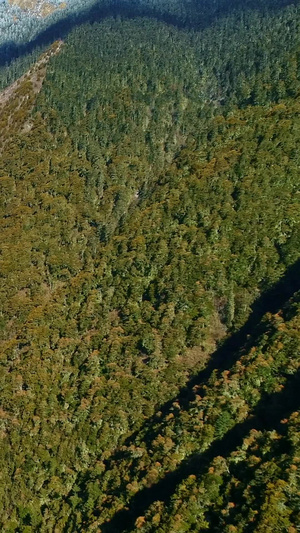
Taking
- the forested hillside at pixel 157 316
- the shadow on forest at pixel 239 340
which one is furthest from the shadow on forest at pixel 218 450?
the shadow on forest at pixel 239 340

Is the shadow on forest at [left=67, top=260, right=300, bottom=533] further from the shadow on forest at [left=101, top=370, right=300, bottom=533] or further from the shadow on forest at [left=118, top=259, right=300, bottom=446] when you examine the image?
the shadow on forest at [left=118, top=259, right=300, bottom=446]

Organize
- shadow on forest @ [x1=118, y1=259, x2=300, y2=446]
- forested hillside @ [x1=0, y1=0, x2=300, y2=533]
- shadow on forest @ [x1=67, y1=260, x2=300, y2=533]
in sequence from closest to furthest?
shadow on forest @ [x1=67, y1=260, x2=300, y2=533], forested hillside @ [x1=0, y1=0, x2=300, y2=533], shadow on forest @ [x1=118, y1=259, x2=300, y2=446]

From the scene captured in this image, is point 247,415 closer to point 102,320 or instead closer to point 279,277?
point 279,277

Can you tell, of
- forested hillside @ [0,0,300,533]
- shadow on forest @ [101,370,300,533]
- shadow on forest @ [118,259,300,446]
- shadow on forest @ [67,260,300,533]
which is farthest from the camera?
shadow on forest @ [118,259,300,446]

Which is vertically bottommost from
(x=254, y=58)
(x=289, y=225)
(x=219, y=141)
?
(x=289, y=225)

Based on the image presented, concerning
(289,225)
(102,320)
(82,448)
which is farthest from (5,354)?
(289,225)

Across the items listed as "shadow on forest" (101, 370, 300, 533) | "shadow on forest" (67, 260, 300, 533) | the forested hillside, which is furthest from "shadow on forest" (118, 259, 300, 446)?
"shadow on forest" (101, 370, 300, 533)
